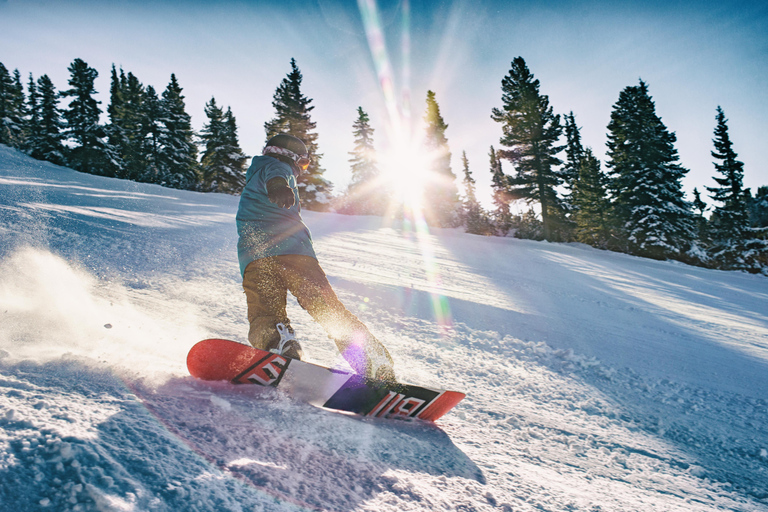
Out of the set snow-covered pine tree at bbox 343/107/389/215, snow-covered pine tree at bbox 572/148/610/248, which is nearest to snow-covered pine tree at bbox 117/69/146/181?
snow-covered pine tree at bbox 343/107/389/215

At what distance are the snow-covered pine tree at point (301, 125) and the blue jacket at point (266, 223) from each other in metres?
25.2

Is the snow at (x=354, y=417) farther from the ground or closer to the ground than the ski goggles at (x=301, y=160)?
closer to the ground

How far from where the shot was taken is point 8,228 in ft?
13.7

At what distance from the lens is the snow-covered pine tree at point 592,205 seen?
1117 inches

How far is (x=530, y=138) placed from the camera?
2583cm

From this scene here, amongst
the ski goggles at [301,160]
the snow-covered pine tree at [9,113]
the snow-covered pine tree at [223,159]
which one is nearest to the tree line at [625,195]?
the snow-covered pine tree at [223,159]

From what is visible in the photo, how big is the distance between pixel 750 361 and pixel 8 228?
811 cm

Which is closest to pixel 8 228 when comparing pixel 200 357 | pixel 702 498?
pixel 200 357

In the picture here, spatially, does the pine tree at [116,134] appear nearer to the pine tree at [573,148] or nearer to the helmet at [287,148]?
the helmet at [287,148]

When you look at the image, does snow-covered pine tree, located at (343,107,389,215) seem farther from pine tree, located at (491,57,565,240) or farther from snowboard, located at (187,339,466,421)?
snowboard, located at (187,339,466,421)

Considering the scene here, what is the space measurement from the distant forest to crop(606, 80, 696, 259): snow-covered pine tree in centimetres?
7

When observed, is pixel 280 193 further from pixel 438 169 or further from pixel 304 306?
pixel 438 169

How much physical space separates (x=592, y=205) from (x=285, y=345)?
32.8 m

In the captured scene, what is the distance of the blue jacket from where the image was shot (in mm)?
2484
